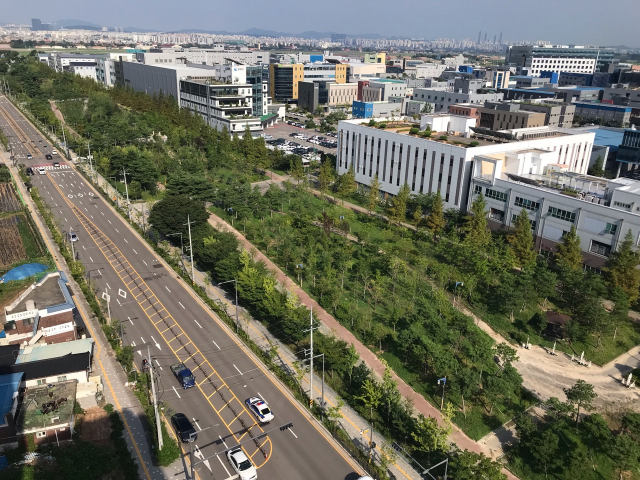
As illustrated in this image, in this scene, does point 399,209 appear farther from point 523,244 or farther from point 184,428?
point 184,428

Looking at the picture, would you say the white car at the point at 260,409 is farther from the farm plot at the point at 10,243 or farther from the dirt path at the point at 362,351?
the farm plot at the point at 10,243

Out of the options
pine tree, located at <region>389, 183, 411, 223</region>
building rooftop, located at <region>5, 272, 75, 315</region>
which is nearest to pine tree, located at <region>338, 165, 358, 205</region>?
pine tree, located at <region>389, 183, 411, 223</region>

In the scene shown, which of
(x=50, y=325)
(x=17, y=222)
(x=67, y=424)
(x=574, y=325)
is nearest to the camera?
(x=67, y=424)

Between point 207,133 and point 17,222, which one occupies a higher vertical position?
point 207,133

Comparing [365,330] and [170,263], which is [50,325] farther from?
[365,330]

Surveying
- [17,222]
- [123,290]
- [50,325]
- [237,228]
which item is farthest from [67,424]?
[17,222]

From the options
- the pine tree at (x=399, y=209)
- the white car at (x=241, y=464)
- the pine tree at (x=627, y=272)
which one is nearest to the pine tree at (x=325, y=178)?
the pine tree at (x=399, y=209)
